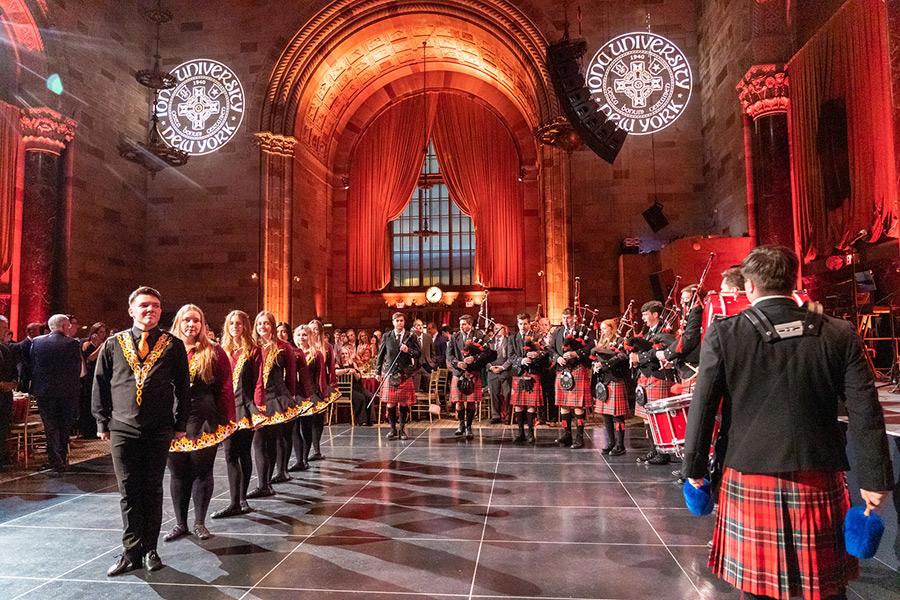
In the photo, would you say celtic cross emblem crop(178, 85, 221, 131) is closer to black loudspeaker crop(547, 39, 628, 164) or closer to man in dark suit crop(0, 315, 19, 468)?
black loudspeaker crop(547, 39, 628, 164)

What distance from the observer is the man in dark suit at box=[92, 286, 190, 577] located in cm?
332

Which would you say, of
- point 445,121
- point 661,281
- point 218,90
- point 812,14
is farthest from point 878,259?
point 218,90

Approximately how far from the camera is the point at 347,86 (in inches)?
655

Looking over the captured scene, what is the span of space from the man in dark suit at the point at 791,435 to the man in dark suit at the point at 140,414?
2956 mm

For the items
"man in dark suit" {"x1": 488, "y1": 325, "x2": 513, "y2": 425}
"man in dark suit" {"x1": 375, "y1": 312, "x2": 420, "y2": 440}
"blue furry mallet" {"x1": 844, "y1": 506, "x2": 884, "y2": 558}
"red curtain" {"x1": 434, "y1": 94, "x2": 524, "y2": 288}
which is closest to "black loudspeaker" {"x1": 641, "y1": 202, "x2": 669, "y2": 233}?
"red curtain" {"x1": 434, "y1": 94, "x2": 524, "y2": 288}

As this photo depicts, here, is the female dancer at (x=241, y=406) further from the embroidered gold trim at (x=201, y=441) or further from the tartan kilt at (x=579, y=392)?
the tartan kilt at (x=579, y=392)

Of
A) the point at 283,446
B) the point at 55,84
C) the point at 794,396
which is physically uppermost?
the point at 55,84

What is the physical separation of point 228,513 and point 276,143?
37.9ft

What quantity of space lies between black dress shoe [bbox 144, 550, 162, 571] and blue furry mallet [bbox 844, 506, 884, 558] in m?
3.39

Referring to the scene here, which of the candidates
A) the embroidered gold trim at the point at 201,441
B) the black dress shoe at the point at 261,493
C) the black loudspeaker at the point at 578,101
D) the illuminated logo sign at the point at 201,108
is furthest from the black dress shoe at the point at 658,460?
the illuminated logo sign at the point at 201,108

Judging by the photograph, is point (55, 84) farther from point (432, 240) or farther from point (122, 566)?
point (122, 566)

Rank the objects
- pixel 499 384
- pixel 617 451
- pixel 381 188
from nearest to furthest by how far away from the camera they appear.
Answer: pixel 617 451 → pixel 499 384 → pixel 381 188

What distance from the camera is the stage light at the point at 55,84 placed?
11.4 metres

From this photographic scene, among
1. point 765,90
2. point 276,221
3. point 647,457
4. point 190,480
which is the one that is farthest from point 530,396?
point 276,221
